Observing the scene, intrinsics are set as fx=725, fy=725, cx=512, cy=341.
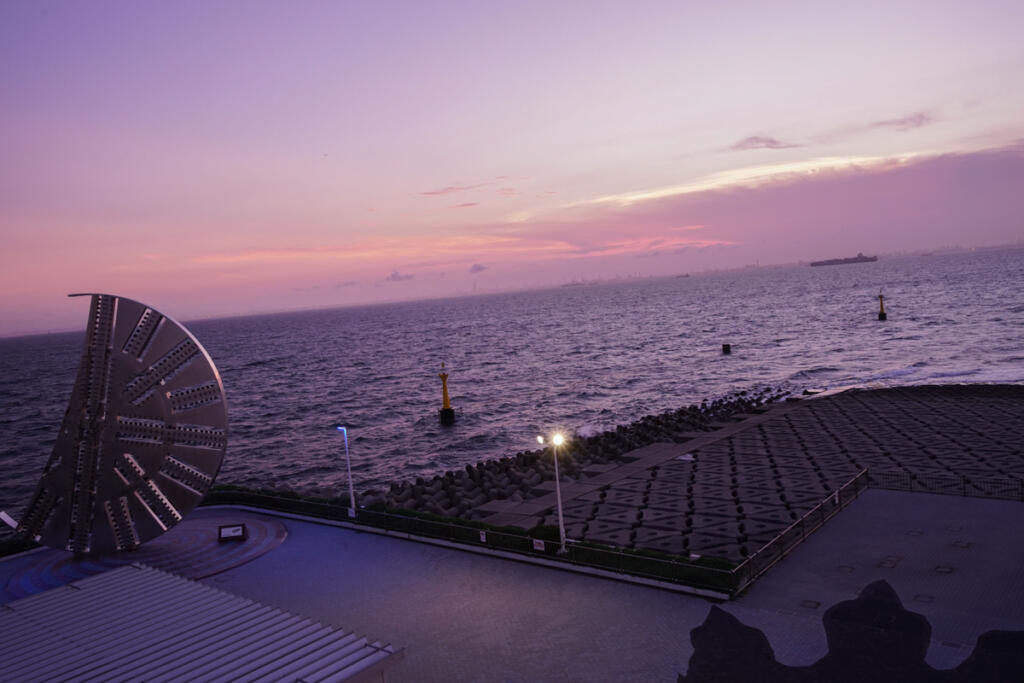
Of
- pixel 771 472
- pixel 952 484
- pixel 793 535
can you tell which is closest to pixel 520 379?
pixel 771 472

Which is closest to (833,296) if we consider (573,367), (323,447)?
(573,367)

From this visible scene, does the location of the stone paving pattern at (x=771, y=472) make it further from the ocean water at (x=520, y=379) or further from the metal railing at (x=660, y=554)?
the ocean water at (x=520, y=379)

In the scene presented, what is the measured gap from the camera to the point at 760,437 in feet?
129

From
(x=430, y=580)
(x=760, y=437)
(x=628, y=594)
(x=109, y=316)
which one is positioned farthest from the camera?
(x=760, y=437)

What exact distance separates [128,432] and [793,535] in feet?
71.7

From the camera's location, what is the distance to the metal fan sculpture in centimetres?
2347

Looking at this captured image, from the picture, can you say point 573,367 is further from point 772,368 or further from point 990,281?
point 990,281

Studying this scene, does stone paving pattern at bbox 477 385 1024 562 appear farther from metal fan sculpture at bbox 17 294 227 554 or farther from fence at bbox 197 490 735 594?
metal fan sculpture at bbox 17 294 227 554

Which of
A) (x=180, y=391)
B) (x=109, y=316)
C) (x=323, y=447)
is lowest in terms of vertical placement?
(x=323, y=447)

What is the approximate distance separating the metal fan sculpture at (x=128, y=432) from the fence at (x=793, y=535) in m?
16.7

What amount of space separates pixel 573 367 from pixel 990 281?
143 metres

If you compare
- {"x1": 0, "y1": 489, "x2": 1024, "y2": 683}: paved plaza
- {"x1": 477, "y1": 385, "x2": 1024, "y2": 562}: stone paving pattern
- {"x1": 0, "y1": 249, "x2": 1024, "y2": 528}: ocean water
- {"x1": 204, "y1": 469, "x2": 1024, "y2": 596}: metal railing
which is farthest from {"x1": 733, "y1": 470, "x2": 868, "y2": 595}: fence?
{"x1": 0, "y1": 249, "x2": 1024, "y2": 528}: ocean water

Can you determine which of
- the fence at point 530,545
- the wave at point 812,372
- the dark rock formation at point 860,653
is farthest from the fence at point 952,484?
the wave at point 812,372

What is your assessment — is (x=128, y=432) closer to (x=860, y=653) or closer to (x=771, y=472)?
(x=860, y=653)
